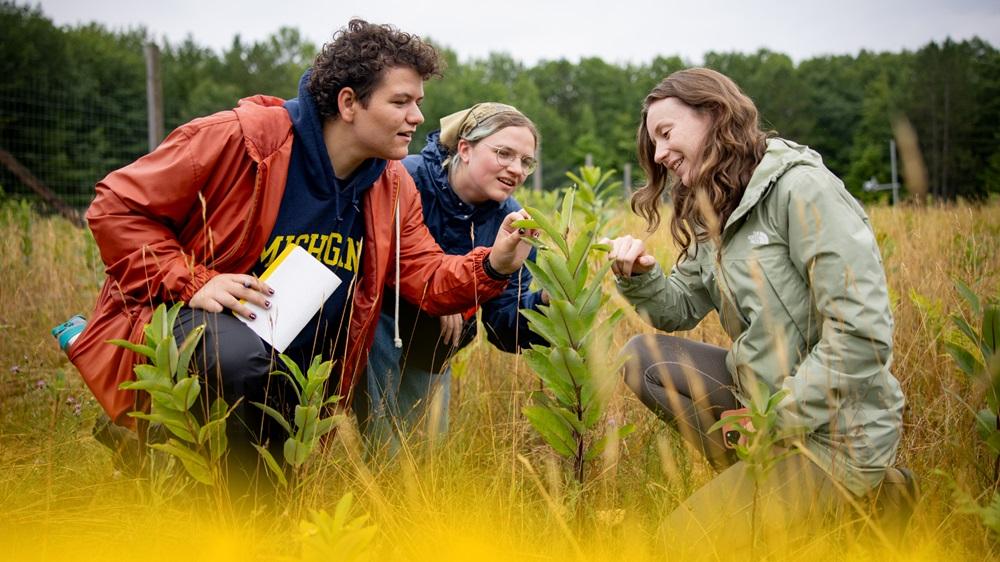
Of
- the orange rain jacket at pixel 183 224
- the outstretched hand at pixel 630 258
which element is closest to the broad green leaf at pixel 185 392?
the orange rain jacket at pixel 183 224

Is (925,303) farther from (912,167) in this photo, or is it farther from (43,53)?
(43,53)

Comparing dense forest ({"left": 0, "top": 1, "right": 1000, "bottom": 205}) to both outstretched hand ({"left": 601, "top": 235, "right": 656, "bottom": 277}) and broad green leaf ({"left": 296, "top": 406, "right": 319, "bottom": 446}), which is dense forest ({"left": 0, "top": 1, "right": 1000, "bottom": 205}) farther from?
broad green leaf ({"left": 296, "top": 406, "right": 319, "bottom": 446})

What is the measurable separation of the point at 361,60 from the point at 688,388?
5.11 feet

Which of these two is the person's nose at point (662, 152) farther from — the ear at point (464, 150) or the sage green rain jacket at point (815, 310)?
the ear at point (464, 150)

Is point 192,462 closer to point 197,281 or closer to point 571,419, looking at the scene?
point 197,281

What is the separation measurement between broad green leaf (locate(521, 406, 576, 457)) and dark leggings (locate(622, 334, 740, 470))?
55cm

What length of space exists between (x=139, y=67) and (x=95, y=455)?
42242 millimetres

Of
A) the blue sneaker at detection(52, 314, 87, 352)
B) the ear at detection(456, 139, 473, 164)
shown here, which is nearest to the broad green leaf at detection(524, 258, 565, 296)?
the ear at detection(456, 139, 473, 164)

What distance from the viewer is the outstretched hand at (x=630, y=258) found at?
2.41 metres

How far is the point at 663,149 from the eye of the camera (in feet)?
7.95

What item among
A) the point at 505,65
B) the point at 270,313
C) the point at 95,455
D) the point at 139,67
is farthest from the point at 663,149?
the point at 505,65

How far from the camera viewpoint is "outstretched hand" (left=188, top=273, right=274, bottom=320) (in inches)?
92.0

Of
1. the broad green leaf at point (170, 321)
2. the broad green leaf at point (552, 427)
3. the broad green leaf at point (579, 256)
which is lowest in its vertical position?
the broad green leaf at point (552, 427)

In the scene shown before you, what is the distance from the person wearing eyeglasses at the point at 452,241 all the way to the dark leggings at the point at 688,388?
0.53 meters
